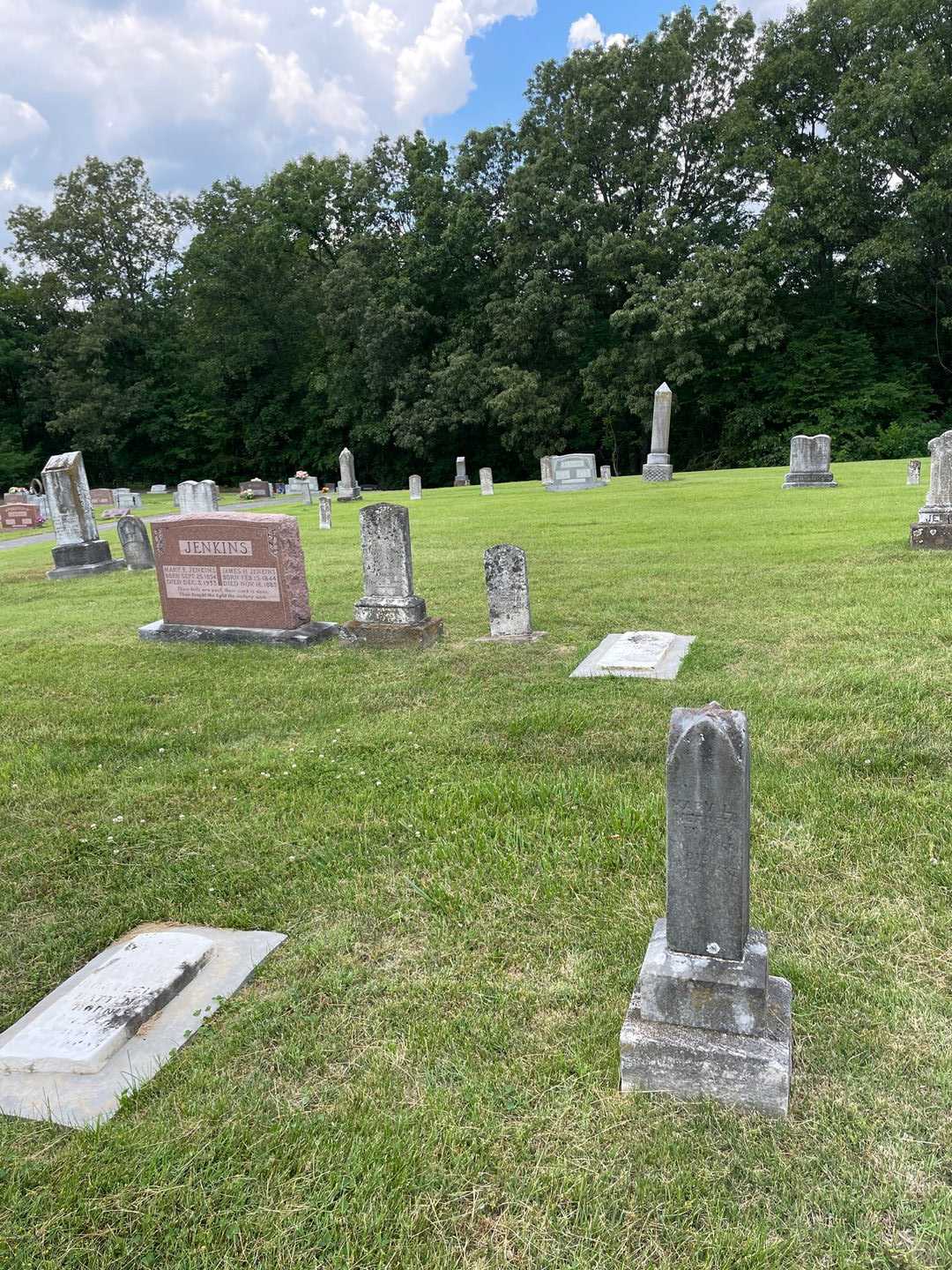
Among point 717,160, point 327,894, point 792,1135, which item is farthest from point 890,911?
point 717,160

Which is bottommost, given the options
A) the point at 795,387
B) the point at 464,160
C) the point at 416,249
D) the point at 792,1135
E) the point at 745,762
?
the point at 792,1135

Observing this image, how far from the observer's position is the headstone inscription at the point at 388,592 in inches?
268

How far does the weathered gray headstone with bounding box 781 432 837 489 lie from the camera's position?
54.0 ft

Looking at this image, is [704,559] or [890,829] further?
[704,559]

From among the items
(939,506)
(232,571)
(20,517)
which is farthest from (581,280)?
(232,571)

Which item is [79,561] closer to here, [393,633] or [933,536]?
[393,633]

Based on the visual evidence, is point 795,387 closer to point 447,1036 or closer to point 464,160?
point 464,160

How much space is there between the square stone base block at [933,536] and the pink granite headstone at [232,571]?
6.81 meters

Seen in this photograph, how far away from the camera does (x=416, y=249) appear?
1340 inches

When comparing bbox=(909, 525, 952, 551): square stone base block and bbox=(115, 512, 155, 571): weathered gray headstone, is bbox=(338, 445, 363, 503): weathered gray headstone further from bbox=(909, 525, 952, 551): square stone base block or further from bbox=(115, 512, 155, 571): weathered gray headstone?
bbox=(909, 525, 952, 551): square stone base block

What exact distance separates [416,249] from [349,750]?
3434 centimetres

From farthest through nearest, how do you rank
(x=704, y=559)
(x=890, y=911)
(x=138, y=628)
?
(x=704, y=559)
(x=138, y=628)
(x=890, y=911)

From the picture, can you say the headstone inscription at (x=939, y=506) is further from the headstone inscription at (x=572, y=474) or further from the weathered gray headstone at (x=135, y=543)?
the headstone inscription at (x=572, y=474)


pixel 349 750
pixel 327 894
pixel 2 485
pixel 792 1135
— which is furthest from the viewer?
pixel 2 485
